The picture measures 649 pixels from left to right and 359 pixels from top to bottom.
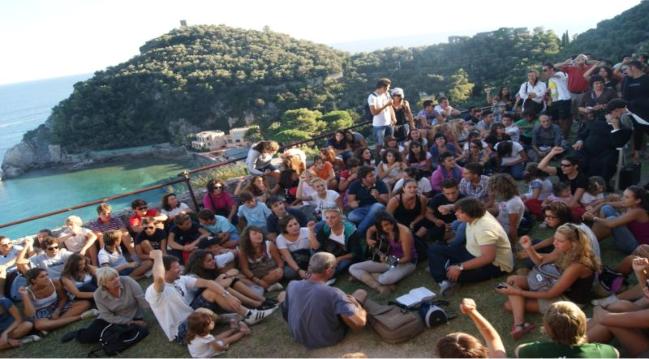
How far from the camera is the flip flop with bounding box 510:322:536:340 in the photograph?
12.1ft

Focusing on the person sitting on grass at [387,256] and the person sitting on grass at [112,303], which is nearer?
the person sitting on grass at [112,303]

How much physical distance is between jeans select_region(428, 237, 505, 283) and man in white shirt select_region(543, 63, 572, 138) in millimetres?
4983

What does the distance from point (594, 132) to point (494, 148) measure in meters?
1.53

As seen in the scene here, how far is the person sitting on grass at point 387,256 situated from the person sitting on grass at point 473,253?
0.90 feet

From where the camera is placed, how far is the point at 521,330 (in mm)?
3678

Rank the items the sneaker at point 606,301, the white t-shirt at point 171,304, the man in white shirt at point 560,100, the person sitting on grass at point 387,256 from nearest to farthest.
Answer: the sneaker at point 606,301 < the white t-shirt at point 171,304 < the person sitting on grass at point 387,256 < the man in white shirt at point 560,100

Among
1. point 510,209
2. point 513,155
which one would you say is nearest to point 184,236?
point 510,209

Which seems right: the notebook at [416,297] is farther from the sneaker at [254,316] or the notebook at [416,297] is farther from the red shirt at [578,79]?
the red shirt at [578,79]

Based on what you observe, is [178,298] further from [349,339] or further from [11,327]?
[11,327]

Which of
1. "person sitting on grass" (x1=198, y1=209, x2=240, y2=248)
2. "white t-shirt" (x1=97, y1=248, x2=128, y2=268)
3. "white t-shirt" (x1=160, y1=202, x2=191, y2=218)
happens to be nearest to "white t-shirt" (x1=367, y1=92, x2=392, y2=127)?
"person sitting on grass" (x1=198, y1=209, x2=240, y2=248)

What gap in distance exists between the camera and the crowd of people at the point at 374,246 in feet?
12.2

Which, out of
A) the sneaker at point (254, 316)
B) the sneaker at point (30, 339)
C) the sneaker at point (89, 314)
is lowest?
the sneaker at point (30, 339)

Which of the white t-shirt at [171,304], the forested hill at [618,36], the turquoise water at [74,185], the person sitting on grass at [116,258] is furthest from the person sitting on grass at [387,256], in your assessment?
the turquoise water at [74,185]

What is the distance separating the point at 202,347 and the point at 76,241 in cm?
325
